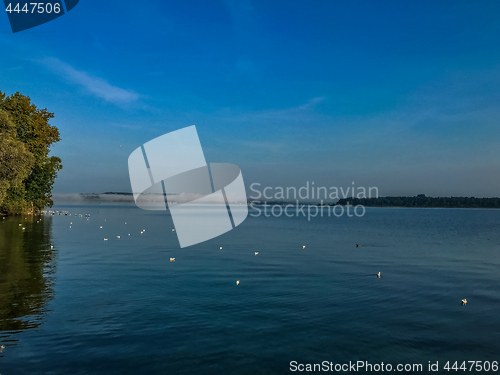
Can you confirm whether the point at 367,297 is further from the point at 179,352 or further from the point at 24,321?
the point at 24,321

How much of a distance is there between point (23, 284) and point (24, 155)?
32.9 metres

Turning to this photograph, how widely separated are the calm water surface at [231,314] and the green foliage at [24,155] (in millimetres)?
22002

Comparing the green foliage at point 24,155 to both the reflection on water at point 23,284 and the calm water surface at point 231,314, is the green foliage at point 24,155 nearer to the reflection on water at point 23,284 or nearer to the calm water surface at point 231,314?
the reflection on water at point 23,284

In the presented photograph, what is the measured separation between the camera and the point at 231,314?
12.9 m

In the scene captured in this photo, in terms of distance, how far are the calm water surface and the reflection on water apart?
66 mm

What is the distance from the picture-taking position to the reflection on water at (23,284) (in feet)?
37.1

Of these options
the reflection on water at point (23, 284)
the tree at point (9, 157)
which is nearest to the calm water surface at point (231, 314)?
the reflection on water at point (23, 284)

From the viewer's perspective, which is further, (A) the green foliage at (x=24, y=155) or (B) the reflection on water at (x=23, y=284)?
(A) the green foliage at (x=24, y=155)

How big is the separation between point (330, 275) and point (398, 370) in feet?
37.5

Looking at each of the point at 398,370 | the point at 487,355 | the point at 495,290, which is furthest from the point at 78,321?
the point at 495,290

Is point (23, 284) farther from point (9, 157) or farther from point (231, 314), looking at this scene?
point (9, 157)

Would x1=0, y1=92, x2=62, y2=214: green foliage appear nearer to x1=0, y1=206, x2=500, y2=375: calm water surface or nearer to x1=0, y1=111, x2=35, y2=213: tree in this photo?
x1=0, y1=111, x2=35, y2=213: tree

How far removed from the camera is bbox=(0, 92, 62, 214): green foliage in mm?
41844

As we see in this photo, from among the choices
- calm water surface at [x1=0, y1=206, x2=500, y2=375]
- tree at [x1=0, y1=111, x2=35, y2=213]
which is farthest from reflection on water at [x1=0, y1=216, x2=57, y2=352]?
tree at [x1=0, y1=111, x2=35, y2=213]
